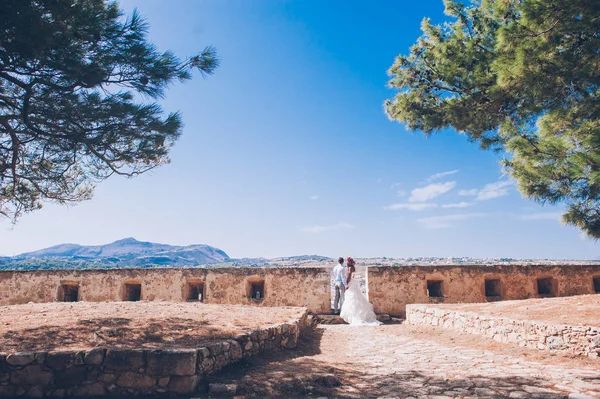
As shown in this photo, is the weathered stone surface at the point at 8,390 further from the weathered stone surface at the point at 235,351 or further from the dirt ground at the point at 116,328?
the weathered stone surface at the point at 235,351

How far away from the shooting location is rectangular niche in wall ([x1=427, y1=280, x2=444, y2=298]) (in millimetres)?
12164

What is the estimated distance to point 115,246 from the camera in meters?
109

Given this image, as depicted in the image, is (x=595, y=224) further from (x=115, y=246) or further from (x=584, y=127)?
(x=115, y=246)

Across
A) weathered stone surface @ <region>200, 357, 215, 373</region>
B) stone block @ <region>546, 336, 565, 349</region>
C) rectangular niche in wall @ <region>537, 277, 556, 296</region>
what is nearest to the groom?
stone block @ <region>546, 336, 565, 349</region>

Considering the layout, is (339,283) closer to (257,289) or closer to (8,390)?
(257,289)

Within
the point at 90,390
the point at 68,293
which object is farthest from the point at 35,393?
Result: the point at 68,293

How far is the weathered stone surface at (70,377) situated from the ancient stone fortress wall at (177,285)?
797 cm

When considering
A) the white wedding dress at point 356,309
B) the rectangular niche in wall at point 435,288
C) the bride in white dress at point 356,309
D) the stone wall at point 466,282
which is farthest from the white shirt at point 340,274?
the rectangular niche in wall at point 435,288

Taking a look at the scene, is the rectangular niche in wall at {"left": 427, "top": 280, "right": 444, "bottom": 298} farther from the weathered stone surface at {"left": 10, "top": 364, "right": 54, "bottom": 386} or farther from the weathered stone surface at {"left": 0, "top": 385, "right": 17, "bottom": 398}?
the weathered stone surface at {"left": 0, "top": 385, "right": 17, "bottom": 398}

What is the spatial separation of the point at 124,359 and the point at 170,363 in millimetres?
500

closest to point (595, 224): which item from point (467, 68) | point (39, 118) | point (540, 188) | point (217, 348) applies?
point (540, 188)

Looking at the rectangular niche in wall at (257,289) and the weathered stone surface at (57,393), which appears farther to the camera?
the rectangular niche in wall at (257,289)

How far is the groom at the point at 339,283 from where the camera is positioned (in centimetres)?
1161

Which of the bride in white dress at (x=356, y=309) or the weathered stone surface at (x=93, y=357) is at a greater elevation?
the weathered stone surface at (x=93, y=357)
